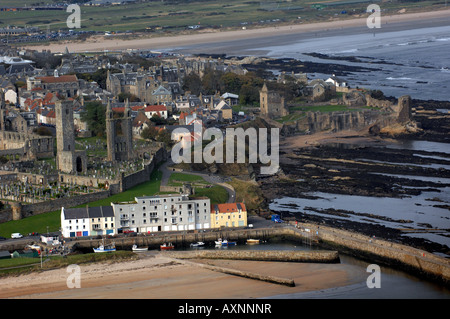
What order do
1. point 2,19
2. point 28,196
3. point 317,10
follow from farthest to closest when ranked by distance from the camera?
1. point 317,10
2. point 2,19
3. point 28,196

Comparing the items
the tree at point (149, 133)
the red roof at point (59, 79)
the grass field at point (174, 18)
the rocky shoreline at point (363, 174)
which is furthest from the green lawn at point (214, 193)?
the grass field at point (174, 18)

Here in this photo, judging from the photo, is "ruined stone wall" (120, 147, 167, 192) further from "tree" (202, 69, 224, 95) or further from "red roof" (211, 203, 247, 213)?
"tree" (202, 69, 224, 95)

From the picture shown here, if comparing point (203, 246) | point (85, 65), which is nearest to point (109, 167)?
point (203, 246)

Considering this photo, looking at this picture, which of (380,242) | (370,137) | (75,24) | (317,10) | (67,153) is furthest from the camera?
(317,10)

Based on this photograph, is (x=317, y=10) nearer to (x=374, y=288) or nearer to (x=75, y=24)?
(x=75, y=24)

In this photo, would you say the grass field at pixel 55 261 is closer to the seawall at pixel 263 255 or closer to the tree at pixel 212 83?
the seawall at pixel 263 255

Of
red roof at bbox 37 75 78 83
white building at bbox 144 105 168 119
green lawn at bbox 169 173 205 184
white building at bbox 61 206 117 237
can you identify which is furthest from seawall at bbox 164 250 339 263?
red roof at bbox 37 75 78 83
